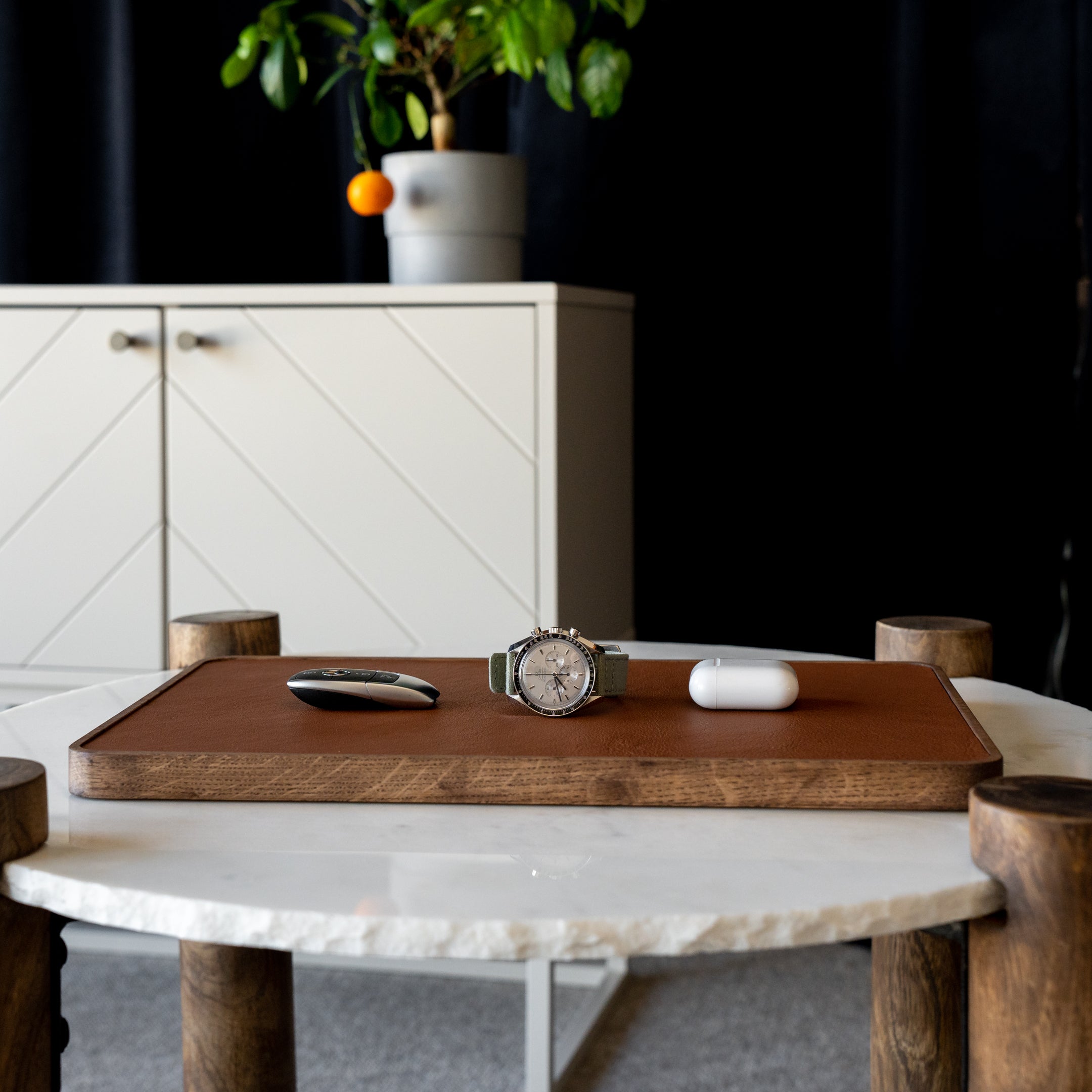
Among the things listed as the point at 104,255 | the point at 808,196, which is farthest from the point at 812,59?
the point at 104,255

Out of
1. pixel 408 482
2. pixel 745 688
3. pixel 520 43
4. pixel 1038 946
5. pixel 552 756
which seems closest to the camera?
pixel 1038 946

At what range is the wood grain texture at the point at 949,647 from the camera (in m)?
1.05

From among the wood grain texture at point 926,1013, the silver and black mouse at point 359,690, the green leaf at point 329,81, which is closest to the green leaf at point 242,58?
the green leaf at point 329,81

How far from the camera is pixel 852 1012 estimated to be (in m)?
1.75

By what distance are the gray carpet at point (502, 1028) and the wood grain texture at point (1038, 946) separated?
102cm

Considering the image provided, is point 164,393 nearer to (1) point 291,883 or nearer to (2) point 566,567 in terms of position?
(2) point 566,567

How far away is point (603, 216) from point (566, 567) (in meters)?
0.64

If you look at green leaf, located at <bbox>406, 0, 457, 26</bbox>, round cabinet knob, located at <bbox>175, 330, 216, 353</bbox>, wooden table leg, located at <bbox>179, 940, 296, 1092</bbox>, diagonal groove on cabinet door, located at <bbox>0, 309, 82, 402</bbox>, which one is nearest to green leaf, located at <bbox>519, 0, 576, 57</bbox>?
green leaf, located at <bbox>406, 0, 457, 26</bbox>

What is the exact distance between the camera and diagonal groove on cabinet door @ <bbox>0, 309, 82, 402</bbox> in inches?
64.1

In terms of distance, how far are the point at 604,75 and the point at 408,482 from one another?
22.2 inches

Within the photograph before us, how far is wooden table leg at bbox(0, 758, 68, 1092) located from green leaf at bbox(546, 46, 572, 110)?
1.17m

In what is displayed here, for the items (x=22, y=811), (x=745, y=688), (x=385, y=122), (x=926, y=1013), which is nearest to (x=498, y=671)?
(x=745, y=688)

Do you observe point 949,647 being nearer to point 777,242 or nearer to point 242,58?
point 777,242

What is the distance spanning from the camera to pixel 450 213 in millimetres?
1660
